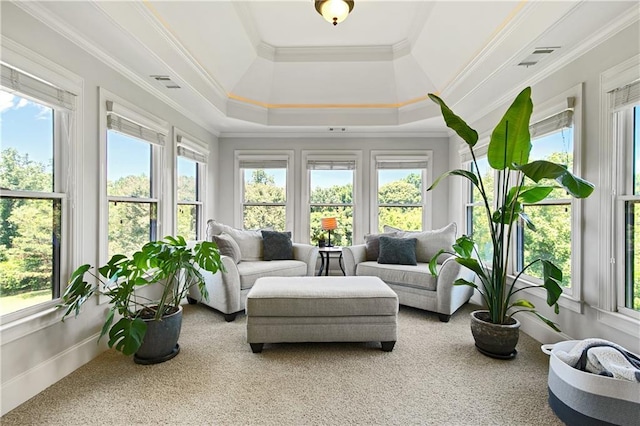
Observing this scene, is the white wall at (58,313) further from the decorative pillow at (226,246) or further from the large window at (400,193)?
the large window at (400,193)

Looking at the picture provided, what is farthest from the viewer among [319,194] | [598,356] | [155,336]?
[319,194]

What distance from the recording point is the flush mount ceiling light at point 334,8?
2.34 meters

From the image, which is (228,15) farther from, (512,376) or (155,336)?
(512,376)

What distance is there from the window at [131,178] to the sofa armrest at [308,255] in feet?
5.58

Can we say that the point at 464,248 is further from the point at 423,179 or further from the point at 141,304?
the point at 141,304

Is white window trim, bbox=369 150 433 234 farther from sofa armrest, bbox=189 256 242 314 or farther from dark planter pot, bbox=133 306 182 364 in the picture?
dark planter pot, bbox=133 306 182 364

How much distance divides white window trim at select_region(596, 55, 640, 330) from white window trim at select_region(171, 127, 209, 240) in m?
3.98

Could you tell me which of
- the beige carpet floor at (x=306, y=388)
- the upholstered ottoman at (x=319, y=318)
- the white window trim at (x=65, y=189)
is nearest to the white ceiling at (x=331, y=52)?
the white window trim at (x=65, y=189)

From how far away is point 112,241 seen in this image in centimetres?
273

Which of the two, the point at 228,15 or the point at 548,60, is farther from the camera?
the point at 228,15

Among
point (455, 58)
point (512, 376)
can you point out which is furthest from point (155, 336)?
point (455, 58)

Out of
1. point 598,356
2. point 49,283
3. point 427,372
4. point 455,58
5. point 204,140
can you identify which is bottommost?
point 427,372

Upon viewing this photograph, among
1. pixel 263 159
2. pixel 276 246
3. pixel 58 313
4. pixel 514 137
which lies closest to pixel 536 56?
pixel 514 137

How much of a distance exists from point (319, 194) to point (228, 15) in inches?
110
